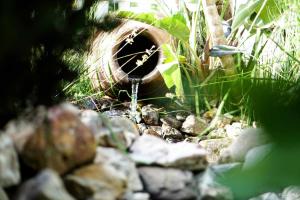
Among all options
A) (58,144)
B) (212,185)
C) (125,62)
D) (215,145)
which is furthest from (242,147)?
(125,62)

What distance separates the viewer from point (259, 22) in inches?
91.7

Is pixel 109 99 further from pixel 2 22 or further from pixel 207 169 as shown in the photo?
pixel 2 22

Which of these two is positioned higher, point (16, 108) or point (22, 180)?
point (16, 108)

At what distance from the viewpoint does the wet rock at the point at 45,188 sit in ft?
2.04

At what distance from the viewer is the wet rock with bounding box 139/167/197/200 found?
0.74m

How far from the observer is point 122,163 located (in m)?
0.72

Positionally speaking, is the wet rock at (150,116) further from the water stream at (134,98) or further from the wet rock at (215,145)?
the wet rock at (215,145)

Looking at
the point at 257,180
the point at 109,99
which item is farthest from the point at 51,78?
the point at 109,99

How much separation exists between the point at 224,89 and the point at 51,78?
38 centimetres

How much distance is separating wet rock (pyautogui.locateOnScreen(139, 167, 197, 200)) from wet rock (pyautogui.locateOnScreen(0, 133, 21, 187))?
0.20 m

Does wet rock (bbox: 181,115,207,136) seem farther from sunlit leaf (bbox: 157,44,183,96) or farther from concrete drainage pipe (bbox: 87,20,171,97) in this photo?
concrete drainage pipe (bbox: 87,20,171,97)

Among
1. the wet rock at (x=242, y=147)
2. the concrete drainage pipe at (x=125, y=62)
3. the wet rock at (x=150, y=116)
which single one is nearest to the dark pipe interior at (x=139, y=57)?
the concrete drainage pipe at (x=125, y=62)

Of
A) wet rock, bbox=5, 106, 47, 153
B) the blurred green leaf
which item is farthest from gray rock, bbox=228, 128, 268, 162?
the blurred green leaf

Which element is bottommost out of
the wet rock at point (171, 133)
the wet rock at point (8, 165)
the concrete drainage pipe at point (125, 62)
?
the wet rock at point (171, 133)
